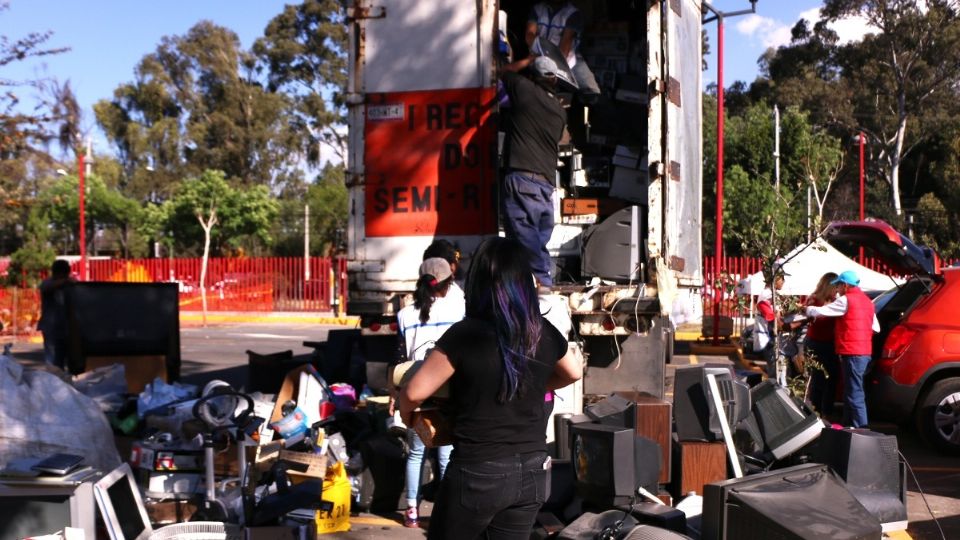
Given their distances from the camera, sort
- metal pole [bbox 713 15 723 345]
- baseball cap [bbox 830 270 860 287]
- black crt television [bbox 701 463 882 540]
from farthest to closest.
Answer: metal pole [bbox 713 15 723 345], baseball cap [bbox 830 270 860 287], black crt television [bbox 701 463 882 540]

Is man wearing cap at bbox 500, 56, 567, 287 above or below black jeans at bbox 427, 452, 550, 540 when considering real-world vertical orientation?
above

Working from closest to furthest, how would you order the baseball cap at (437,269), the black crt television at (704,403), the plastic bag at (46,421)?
the baseball cap at (437,269), the black crt television at (704,403), the plastic bag at (46,421)

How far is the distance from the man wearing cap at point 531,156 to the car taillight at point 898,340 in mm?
3133

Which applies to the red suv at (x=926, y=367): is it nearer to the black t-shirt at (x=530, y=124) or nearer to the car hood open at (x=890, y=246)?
the car hood open at (x=890, y=246)

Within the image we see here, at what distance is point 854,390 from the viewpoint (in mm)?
7652

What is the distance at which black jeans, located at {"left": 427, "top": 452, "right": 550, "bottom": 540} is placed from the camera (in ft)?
10.1

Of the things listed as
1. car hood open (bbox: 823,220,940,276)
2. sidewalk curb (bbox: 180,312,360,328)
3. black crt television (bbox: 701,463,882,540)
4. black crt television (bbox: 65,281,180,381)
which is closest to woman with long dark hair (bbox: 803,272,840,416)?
car hood open (bbox: 823,220,940,276)

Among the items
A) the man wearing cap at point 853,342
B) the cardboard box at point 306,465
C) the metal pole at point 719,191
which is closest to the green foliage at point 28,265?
the metal pole at point 719,191

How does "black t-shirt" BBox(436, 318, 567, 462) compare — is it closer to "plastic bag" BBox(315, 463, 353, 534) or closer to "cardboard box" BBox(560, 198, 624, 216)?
"plastic bag" BBox(315, 463, 353, 534)

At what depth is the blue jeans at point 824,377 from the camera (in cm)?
852

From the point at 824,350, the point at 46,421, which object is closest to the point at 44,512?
the point at 46,421

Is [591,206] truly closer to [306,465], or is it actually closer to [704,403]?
[704,403]

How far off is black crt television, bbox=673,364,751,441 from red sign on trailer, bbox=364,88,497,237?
84.3 inches

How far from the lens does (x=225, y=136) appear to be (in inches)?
1809
